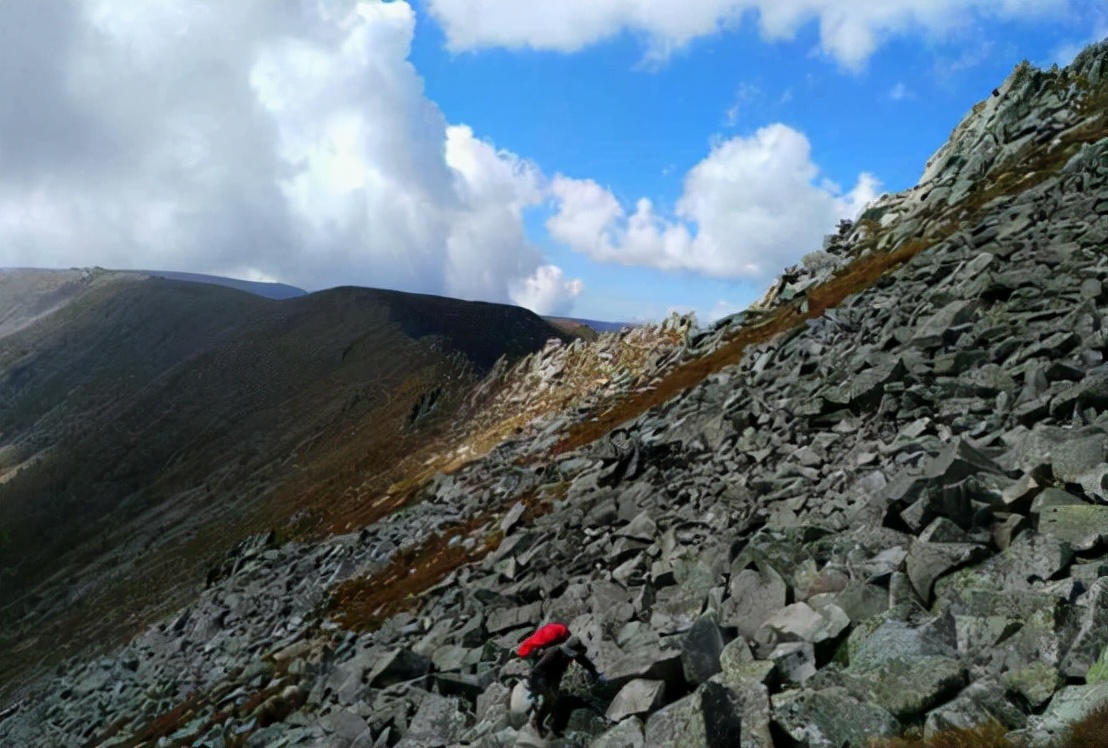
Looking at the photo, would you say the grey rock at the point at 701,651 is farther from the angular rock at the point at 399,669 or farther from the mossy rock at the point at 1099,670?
the angular rock at the point at 399,669

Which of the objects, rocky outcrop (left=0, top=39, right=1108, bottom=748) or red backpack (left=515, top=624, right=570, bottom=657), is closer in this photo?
rocky outcrop (left=0, top=39, right=1108, bottom=748)

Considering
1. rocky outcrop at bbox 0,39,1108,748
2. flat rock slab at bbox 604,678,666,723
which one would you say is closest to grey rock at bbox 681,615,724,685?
rocky outcrop at bbox 0,39,1108,748

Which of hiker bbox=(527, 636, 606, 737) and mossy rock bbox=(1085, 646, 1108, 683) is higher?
mossy rock bbox=(1085, 646, 1108, 683)

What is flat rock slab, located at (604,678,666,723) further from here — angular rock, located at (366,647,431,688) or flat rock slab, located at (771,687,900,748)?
angular rock, located at (366,647,431,688)

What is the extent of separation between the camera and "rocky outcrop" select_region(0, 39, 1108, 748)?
834 centimetres

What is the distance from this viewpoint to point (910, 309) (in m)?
24.4

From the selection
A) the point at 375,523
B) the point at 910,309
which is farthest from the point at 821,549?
the point at 375,523

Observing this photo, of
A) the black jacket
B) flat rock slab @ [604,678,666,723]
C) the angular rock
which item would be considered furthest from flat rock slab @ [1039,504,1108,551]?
the angular rock

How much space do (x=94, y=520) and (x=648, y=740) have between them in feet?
318

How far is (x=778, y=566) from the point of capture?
12.5 meters

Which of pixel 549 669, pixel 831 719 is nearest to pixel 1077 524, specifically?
pixel 831 719

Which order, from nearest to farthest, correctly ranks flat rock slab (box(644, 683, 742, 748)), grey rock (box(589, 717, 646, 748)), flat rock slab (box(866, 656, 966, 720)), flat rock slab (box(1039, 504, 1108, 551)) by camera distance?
flat rock slab (box(866, 656, 966, 720))
flat rock slab (box(644, 683, 742, 748))
flat rock slab (box(1039, 504, 1108, 551))
grey rock (box(589, 717, 646, 748))

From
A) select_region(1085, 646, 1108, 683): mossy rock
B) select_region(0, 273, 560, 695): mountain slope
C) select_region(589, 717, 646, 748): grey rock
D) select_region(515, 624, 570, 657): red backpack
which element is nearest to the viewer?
select_region(1085, 646, 1108, 683): mossy rock

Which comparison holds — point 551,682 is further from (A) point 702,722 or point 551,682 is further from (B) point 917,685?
(B) point 917,685
